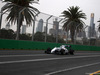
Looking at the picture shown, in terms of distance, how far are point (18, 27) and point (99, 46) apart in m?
25.1

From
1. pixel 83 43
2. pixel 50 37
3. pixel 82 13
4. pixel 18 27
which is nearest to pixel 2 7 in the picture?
pixel 18 27

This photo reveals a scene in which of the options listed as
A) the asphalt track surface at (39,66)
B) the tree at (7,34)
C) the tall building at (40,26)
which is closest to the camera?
the asphalt track surface at (39,66)

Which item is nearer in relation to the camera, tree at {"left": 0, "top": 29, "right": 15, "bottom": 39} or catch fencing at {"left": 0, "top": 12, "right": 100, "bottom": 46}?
tree at {"left": 0, "top": 29, "right": 15, "bottom": 39}

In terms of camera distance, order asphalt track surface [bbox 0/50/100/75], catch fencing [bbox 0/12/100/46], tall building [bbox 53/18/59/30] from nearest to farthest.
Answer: asphalt track surface [bbox 0/50/100/75] < catch fencing [bbox 0/12/100/46] < tall building [bbox 53/18/59/30]

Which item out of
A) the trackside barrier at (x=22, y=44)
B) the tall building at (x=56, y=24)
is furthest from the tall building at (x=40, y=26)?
the tall building at (x=56, y=24)

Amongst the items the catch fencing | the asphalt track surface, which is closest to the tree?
the catch fencing

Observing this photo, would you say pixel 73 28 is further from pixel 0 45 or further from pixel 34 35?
pixel 0 45

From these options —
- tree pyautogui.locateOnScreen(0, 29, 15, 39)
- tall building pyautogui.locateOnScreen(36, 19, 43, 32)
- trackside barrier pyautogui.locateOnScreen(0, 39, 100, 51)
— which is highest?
tall building pyautogui.locateOnScreen(36, 19, 43, 32)

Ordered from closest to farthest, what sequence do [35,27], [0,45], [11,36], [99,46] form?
1. [0,45]
2. [11,36]
3. [35,27]
4. [99,46]

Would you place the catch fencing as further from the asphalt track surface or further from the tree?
the asphalt track surface

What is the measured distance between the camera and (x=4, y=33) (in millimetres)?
17188

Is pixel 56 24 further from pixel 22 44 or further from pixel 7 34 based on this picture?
pixel 7 34

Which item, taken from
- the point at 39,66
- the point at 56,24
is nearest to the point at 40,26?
the point at 56,24

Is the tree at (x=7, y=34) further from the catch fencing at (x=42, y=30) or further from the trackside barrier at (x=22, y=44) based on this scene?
the trackside barrier at (x=22, y=44)
